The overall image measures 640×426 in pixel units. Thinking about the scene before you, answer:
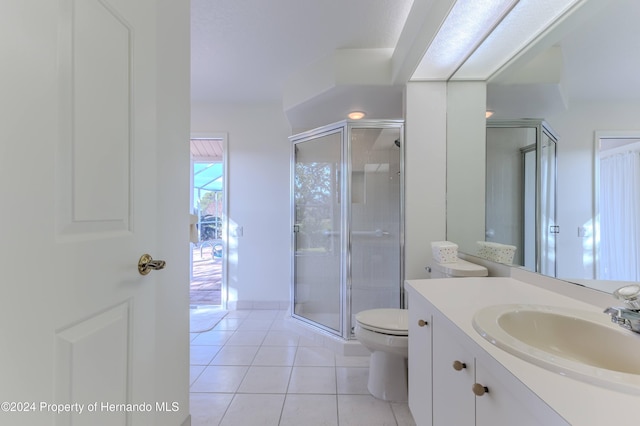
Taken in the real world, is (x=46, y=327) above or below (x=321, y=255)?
above

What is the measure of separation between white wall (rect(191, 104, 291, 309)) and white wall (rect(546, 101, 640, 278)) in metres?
2.56

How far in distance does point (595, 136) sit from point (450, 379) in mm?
1067

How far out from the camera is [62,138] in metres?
0.62

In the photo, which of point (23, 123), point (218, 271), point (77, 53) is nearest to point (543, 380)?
point (23, 123)

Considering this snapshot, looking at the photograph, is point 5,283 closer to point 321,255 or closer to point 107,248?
point 107,248

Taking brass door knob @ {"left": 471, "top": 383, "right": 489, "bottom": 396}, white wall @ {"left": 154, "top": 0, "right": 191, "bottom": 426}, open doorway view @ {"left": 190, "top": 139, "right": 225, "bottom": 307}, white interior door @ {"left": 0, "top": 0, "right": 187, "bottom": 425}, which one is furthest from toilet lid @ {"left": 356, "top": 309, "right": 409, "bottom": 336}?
open doorway view @ {"left": 190, "top": 139, "right": 225, "bottom": 307}

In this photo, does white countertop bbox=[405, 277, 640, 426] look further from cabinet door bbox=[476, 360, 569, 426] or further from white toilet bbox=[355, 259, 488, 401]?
white toilet bbox=[355, 259, 488, 401]

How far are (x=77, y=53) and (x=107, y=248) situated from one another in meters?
0.50

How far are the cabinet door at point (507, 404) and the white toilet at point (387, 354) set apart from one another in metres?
0.87

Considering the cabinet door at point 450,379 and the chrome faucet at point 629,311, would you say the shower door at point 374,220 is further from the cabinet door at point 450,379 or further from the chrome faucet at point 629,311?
the chrome faucet at point 629,311

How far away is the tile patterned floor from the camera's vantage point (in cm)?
154

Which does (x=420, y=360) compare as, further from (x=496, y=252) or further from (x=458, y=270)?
(x=496, y=252)

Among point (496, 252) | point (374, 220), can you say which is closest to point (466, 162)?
point (496, 252)

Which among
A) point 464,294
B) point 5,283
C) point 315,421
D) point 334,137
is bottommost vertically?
point 315,421
